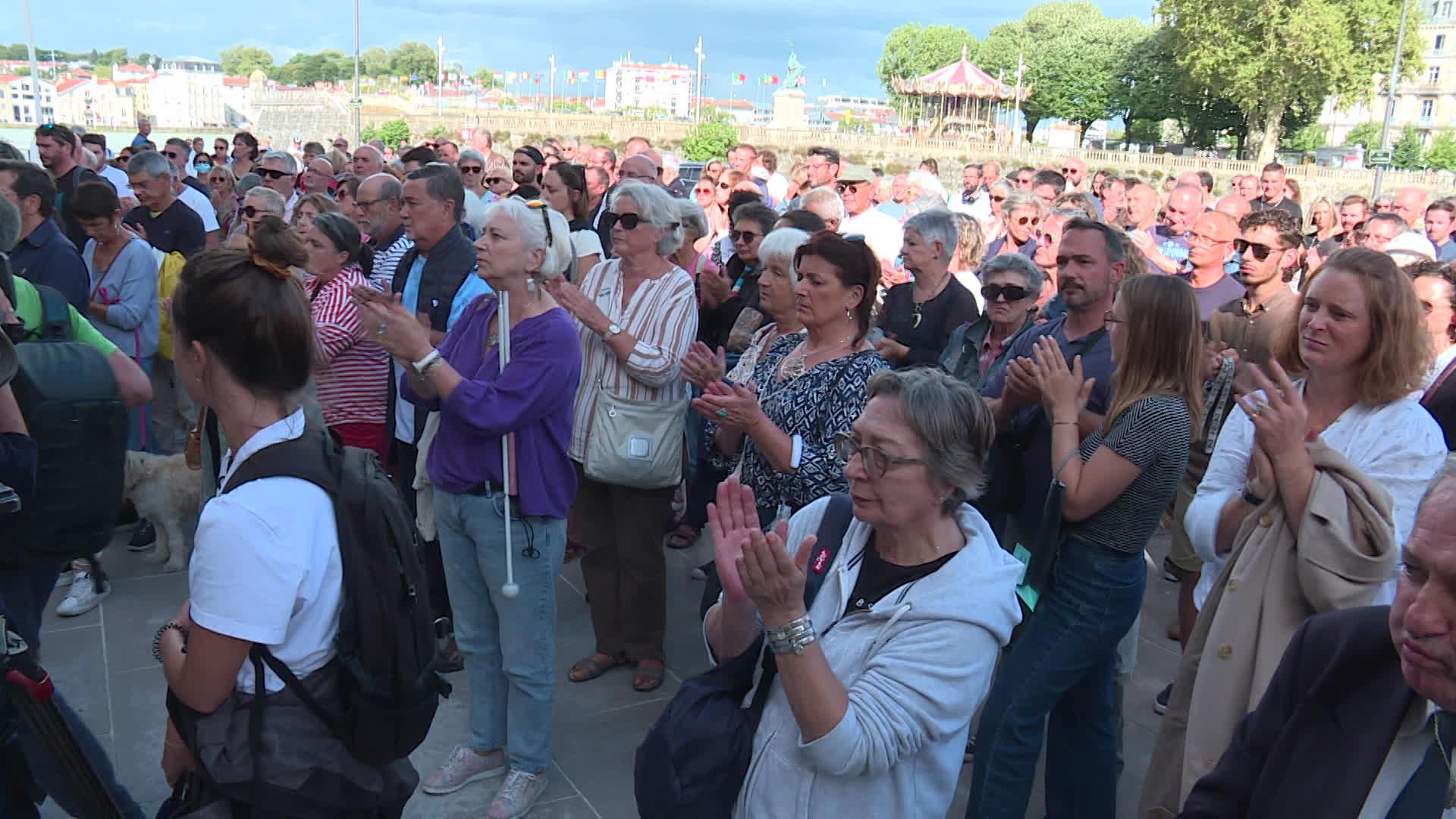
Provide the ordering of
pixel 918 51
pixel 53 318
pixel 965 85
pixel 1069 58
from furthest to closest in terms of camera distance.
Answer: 1. pixel 918 51
2. pixel 965 85
3. pixel 1069 58
4. pixel 53 318

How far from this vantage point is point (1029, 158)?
178ft

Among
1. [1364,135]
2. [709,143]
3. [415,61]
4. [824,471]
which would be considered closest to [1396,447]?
[824,471]

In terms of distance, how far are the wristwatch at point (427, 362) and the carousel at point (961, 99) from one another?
234ft

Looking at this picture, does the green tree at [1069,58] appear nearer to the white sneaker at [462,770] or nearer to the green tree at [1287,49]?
the green tree at [1287,49]

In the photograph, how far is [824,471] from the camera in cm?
324

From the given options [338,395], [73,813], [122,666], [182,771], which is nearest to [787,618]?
[182,771]

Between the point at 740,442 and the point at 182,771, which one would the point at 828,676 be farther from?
the point at 740,442

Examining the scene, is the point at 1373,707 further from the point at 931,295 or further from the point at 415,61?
the point at 415,61

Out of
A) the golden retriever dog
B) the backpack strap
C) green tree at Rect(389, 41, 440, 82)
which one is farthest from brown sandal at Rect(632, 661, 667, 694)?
green tree at Rect(389, 41, 440, 82)

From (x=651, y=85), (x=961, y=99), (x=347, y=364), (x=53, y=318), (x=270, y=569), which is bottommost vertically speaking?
(x=347, y=364)

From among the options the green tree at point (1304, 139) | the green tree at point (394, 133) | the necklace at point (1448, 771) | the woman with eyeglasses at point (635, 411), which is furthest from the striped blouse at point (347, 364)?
the green tree at point (1304, 139)

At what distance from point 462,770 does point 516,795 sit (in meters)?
0.25

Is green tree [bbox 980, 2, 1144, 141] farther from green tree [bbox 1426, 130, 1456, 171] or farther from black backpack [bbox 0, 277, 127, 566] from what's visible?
black backpack [bbox 0, 277, 127, 566]

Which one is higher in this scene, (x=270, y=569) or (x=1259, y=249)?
(x=1259, y=249)
